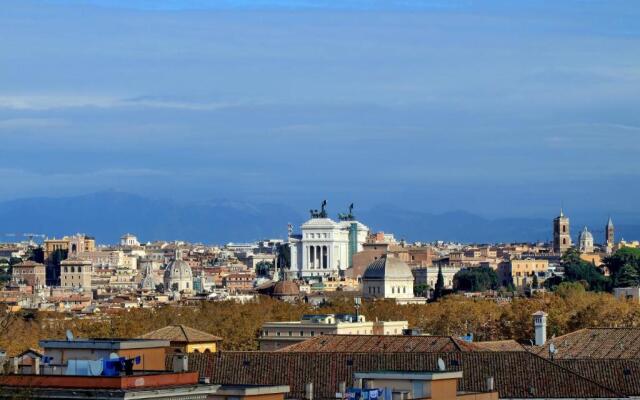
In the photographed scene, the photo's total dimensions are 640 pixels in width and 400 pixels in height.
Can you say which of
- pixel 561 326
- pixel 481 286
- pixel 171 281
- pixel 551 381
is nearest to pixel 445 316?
pixel 561 326

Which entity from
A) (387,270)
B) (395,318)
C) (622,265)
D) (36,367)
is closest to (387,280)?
(387,270)

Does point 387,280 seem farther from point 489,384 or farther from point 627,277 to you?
point 489,384

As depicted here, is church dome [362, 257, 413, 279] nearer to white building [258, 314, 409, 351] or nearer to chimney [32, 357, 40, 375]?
white building [258, 314, 409, 351]

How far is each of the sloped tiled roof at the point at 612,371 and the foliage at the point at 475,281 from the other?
126 meters

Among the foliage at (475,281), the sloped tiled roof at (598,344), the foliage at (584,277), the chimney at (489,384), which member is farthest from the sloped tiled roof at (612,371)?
the foliage at (475,281)

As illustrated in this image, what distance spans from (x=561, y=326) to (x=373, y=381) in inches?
2013

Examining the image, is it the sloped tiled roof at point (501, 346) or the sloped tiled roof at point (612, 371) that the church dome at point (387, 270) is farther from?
the sloped tiled roof at point (612, 371)

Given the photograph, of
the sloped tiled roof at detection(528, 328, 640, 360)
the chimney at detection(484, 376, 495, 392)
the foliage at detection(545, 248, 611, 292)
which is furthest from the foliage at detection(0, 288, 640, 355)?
the foliage at detection(545, 248, 611, 292)

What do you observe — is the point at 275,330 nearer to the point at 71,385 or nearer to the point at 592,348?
the point at 592,348

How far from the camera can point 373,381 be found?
32125mm

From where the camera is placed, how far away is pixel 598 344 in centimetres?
5859

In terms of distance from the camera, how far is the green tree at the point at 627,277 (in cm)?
15188

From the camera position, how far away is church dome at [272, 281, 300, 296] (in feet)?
468

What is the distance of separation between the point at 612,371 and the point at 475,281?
134 meters
